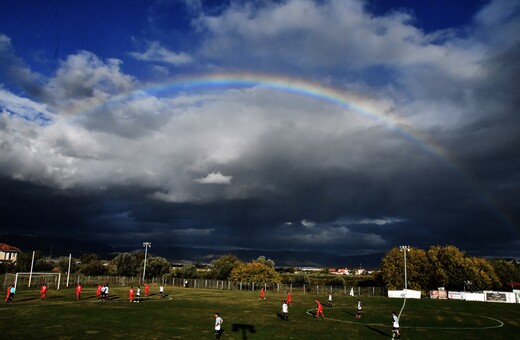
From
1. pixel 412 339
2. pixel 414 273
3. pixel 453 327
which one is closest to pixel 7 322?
pixel 412 339

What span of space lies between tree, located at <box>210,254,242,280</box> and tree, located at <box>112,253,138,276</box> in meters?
30.3

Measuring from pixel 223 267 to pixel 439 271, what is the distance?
68890 mm

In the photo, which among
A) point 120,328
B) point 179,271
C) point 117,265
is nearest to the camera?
point 120,328

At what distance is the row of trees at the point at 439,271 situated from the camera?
90.0 metres

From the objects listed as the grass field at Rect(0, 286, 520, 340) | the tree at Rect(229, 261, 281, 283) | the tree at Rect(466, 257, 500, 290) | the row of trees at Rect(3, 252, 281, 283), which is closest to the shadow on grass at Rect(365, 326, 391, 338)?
the grass field at Rect(0, 286, 520, 340)

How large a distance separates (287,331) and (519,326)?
24.5 meters

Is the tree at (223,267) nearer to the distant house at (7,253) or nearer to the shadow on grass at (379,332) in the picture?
the distant house at (7,253)

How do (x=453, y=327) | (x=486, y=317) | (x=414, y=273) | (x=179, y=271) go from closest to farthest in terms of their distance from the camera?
(x=453, y=327)
(x=486, y=317)
(x=414, y=273)
(x=179, y=271)

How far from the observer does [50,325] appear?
3145 cm

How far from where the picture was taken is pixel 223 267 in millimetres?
134250

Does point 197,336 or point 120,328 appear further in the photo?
point 120,328

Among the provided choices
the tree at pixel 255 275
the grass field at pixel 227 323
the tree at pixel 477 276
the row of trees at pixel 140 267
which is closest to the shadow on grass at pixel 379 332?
the grass field at pixel 227 323

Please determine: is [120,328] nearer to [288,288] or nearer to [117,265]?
[288,288]

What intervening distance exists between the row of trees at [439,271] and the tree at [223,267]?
5324 cm
